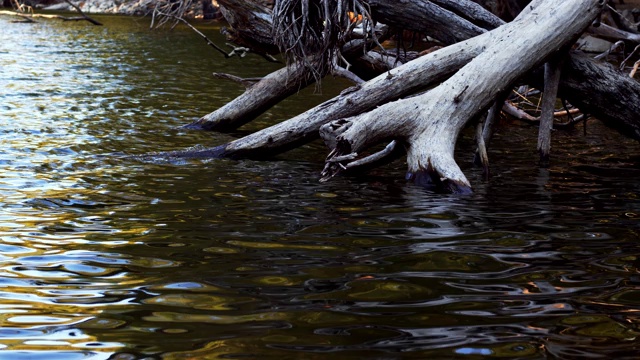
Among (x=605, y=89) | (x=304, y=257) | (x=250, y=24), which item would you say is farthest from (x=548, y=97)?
(x=304, y=257)

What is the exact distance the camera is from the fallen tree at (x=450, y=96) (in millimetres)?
8789

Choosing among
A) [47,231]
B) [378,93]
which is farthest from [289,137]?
[47,231]

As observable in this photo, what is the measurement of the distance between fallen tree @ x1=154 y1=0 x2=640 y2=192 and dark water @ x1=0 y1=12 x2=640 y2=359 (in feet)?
1.18

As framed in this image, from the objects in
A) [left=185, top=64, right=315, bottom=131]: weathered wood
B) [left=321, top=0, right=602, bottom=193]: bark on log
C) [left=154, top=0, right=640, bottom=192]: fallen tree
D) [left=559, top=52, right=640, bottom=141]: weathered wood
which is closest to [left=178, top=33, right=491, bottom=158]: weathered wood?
[left=154, top=0, right=640, bottom=192]: fallen tree

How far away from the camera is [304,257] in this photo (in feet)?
19.3

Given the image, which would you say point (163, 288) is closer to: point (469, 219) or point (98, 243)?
point (98, 243)

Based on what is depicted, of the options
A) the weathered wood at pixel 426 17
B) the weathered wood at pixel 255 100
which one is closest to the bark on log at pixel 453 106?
the weathered wood at pixel 426 17

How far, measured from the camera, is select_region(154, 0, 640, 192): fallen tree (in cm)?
879

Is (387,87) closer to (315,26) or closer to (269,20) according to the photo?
(315,26)

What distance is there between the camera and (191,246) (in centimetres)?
618

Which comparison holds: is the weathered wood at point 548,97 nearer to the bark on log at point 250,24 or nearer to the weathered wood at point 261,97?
the weathered wood at point 261,97

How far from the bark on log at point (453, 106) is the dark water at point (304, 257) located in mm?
353

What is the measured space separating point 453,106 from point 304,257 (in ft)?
11.8

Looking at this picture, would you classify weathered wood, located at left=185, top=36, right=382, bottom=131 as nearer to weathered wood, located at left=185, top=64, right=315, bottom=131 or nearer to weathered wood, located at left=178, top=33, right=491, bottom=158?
weathered wood, located at left=185, top=64, right=315, bottom=131
